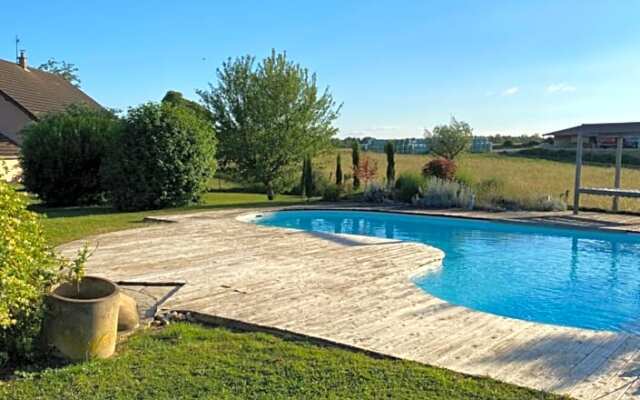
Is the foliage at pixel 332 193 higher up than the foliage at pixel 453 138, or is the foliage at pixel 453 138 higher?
the foliage at pixel 453 138

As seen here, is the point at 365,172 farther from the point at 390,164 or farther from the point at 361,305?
the point at 361,305

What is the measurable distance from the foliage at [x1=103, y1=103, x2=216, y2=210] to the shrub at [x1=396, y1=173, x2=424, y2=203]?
6210mm

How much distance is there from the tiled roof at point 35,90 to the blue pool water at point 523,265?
1739cm

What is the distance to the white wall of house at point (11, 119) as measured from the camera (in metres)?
24.4

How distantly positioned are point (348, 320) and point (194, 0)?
11.7 m

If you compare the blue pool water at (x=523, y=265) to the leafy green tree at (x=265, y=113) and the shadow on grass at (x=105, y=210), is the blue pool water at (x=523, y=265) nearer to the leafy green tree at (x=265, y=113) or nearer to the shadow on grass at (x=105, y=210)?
the shadow on grass at (x=105, y=210)

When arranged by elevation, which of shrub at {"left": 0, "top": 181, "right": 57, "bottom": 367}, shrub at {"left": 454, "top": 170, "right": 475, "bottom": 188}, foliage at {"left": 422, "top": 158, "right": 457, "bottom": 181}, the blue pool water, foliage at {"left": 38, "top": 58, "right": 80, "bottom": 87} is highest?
foliage at {"left": 38, "top": 58, "right": 80, "bottom": 87}

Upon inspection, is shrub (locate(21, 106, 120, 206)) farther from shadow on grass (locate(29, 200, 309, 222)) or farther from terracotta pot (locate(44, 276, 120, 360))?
terracotta pot (locate(44, 276, 120, 360))

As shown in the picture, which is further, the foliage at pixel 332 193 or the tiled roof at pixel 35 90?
the tiled roof at pixel 35 90

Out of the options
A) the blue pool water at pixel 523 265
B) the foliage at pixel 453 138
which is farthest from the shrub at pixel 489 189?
the foliage at pixel 453 138

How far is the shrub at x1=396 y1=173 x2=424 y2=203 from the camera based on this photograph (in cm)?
1591

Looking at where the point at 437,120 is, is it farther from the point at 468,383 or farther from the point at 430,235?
the point at 468,383

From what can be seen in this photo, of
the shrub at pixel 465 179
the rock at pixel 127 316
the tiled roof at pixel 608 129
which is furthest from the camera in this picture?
the shrub at pixel 465 179

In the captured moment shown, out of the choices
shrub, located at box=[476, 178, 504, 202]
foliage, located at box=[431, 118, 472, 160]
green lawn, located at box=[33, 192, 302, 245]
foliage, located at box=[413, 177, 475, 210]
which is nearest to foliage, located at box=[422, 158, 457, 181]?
foliage, located at box=[413, 177, 475, 210]
